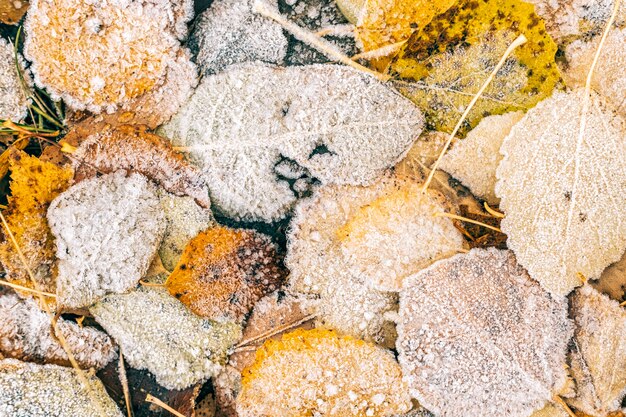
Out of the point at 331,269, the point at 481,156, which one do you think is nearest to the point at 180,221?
the point at 331,269

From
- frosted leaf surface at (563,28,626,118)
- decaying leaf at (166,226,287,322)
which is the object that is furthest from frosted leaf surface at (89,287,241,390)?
frosted leaf surface at (563,28,626,118)

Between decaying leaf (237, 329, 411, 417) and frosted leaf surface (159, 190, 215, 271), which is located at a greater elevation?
frosted leaf surface (159, 190, 215, 271)

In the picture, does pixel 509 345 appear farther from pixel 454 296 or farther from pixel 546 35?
pixel 546 35

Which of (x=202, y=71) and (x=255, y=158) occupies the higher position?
(x=202, y=71)

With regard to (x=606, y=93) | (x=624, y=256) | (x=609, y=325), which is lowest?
(x=609, y=325)

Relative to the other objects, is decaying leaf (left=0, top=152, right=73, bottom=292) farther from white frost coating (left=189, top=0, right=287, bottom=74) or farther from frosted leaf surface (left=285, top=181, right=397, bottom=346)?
frosted leaf surface (left=285, top=181, right=397, bottom=346)

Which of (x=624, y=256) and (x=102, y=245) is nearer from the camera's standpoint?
(x=102, y=245)

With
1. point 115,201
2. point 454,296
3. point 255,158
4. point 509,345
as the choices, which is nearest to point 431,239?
point 454,296
